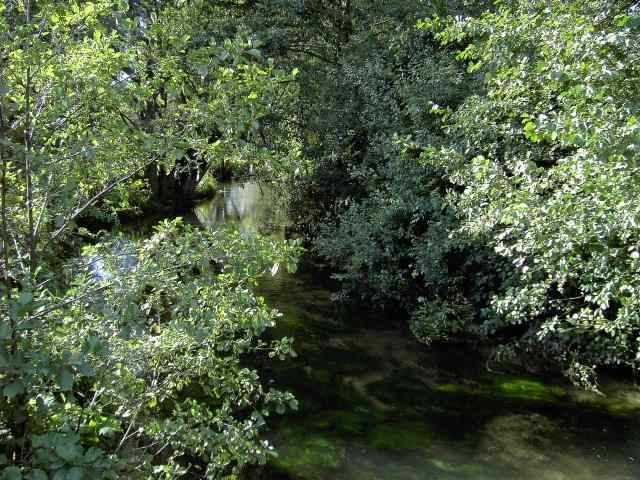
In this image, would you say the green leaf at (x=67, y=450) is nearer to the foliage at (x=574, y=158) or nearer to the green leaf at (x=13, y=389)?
the green leaf at (x=13, y=389)

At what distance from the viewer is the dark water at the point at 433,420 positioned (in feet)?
18.9

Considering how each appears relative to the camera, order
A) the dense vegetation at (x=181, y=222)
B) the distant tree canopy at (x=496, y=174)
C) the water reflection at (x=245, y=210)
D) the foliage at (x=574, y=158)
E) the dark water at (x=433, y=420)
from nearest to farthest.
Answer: the dense vegetation at (x=181, y=222), the foliage at (x=574, y=158), the distant tree canopy at (x=496, y=174), the dark water at (x=433, y=420), the water reflection at (x=245, y=210)

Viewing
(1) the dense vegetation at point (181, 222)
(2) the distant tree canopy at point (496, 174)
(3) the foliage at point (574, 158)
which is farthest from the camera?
(2) the distant tree canopy at point (496, 174)

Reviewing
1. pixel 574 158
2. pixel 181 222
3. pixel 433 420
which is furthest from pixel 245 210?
pixel 181 222

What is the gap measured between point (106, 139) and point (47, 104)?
428mm

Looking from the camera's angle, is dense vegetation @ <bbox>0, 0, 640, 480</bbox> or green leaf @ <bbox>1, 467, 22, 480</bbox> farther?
dense vegetation @ <bbox>0, 0, 640, 480</bbox>

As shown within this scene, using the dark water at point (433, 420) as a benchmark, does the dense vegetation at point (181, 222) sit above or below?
above

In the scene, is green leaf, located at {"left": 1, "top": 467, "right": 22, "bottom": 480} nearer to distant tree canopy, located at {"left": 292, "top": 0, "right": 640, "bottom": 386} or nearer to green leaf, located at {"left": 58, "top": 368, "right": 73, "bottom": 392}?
green leaf, located at {"left": 58, "top": 368, "right": 73, "bottom": 392}

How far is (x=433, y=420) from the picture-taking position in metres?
6.82

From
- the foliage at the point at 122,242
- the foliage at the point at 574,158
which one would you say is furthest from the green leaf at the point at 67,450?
the foliage at the point at 574,158

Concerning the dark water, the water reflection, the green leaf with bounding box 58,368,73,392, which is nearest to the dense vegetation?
the green leaf with bounding box 58,368,73,392

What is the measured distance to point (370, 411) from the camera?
7031mm

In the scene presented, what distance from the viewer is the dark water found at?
18.9ft

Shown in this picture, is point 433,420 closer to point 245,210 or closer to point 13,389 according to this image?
point 13,389
